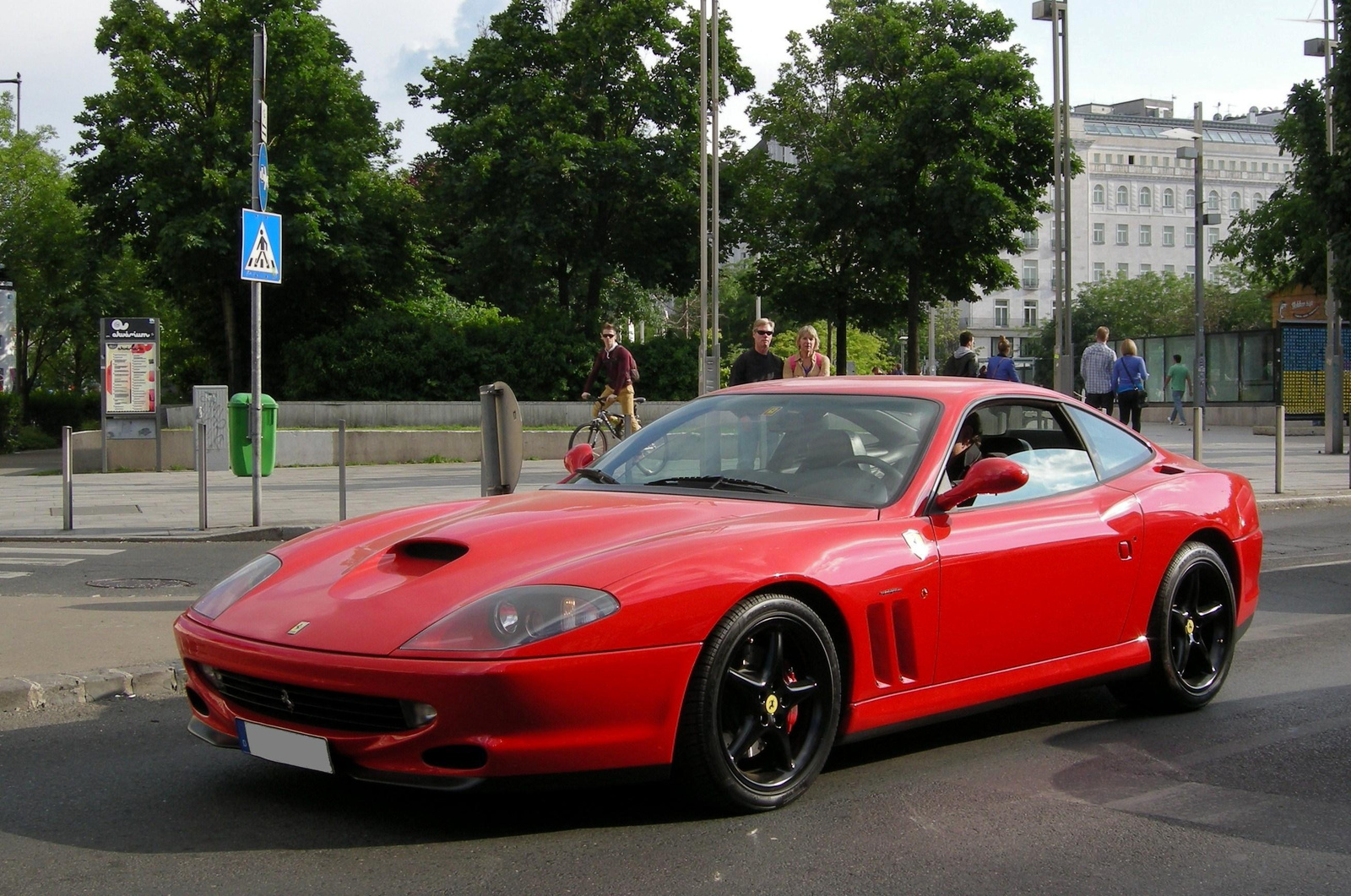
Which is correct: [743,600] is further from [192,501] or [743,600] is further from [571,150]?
[571,150]

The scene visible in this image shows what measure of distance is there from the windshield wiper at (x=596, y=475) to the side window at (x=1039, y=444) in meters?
1.41

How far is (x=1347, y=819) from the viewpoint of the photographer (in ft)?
14.1

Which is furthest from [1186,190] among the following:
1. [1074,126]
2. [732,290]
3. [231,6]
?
[231,6]

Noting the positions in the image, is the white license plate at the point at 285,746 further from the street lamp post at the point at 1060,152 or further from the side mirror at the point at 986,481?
the street lamp post at the point at 1060,152

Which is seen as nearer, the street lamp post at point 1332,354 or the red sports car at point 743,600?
the red sports car at point 743,600

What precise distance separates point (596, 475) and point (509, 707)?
5.91 feet

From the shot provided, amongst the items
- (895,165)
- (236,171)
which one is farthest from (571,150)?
(895,165)

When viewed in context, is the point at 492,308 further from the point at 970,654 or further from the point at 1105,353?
the point at 970,654

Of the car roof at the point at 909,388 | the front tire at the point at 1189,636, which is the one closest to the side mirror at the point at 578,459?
the car roof at the point at 909,388

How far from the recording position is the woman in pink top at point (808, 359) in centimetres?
1308

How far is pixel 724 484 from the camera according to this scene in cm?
494

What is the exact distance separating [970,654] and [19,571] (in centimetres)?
779

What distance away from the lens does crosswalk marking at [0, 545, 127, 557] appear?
445 inches

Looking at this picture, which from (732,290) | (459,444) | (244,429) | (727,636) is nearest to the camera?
(727,636)
